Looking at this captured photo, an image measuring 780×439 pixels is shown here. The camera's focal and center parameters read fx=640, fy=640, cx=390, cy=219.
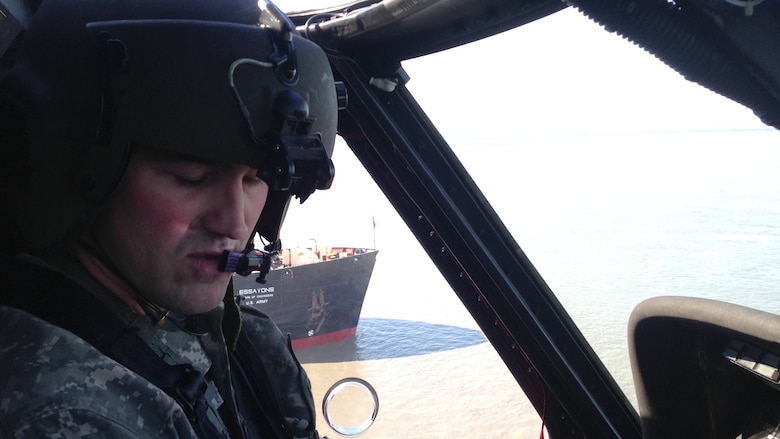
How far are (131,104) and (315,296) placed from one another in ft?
12.5

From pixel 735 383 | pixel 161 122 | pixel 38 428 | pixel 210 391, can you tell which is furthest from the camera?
pixel 735 383

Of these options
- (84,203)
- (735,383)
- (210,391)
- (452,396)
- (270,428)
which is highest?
(84,203)

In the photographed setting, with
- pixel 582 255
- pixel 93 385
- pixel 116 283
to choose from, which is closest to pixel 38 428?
pixel 93 385

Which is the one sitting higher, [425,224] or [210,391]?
[425,224]

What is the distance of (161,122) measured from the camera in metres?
0.98

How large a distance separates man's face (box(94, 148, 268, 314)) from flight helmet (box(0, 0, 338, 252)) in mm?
33

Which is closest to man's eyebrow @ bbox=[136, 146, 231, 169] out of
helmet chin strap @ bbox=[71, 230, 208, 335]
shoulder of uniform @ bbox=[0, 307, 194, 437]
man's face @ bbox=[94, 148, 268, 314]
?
man's face @ bbox=[94, 148, 268, 314]

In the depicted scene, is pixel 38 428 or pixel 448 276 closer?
pixel 38 428

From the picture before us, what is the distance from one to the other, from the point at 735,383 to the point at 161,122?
1.51 meters

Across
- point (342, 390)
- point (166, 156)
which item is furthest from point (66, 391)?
point (342, 390)

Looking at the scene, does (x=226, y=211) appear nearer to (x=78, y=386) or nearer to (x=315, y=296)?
(x=78, y=386)

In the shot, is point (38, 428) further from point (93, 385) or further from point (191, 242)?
point (191, 242)

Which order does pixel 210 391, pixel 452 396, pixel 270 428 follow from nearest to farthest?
pixel 210 391 < pixel 270 428 < pixel 452 396

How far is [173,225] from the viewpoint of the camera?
99cm
